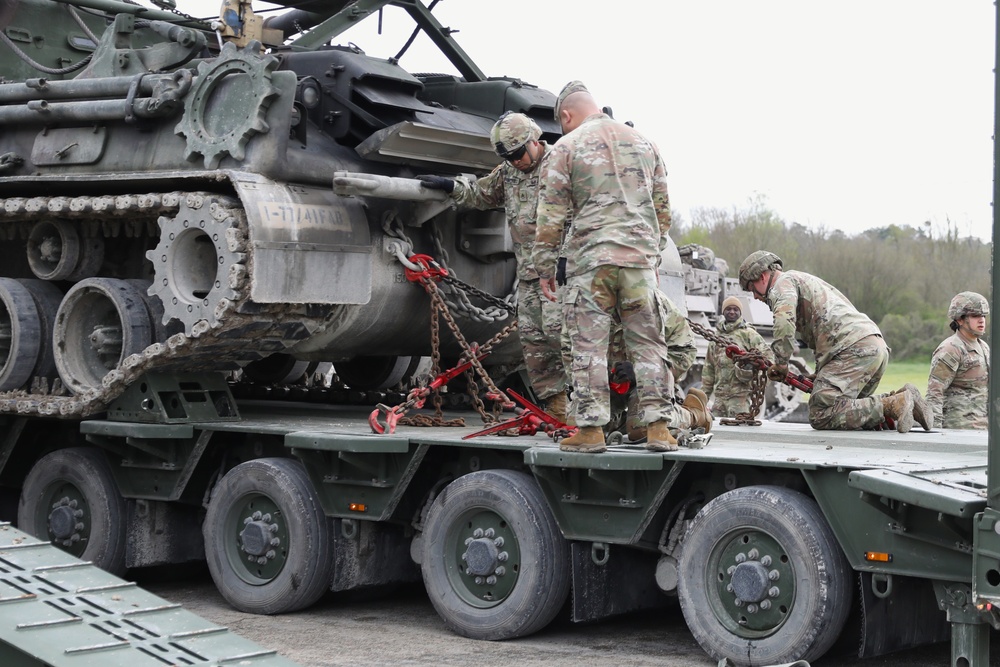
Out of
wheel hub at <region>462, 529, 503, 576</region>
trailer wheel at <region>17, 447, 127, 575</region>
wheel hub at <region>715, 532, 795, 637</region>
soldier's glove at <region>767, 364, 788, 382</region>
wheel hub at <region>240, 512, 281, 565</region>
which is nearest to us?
wheel hub at <region>715, 532, 795, 637</region>

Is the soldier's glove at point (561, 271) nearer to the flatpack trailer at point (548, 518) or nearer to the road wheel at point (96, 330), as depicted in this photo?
the flatpack trailer at point (548, 518)

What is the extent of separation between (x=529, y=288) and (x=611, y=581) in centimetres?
208

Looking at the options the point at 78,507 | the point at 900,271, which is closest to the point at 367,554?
the point at 78,507

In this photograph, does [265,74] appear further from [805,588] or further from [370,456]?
[805,588]

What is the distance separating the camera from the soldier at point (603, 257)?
772cm

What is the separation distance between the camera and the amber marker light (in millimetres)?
6484

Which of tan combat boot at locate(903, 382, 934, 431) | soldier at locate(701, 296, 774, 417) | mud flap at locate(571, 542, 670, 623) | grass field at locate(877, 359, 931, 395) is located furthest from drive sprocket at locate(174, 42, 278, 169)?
grass field at locate(877, 359, 931, 395)

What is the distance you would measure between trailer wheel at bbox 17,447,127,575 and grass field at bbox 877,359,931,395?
1696cm

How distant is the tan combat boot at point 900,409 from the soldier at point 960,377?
8.00 feet

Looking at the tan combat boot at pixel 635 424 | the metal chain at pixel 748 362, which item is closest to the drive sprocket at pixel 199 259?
the tan combat boot at pixel 635 424

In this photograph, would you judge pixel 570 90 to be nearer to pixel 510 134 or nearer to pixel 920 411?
pixel 510 134

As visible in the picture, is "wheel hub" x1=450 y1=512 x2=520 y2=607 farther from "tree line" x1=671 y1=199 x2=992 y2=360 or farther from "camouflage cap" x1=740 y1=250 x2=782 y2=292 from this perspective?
"tree line" x1=671 y1=199 x2=992 y2=360

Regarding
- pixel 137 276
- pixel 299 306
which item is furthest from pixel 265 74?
pixel 137 276

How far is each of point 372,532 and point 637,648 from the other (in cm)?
195
